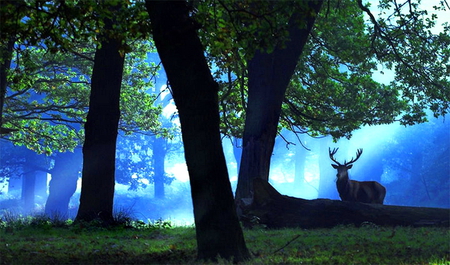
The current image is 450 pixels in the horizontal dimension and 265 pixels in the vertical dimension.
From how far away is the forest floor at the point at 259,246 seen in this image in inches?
350

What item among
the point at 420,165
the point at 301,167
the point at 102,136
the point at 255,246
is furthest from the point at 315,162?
the point at 255,246

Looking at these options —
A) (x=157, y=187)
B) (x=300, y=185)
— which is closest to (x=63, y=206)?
(x=157, y=187)

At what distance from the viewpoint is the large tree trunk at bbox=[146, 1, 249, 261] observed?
8.34 meters

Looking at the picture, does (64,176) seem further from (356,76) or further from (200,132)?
(200,132)

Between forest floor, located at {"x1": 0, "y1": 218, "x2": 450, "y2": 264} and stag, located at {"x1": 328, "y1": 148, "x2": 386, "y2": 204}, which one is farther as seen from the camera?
→ stag, located at {"x1": 328, "y1": 148, "x2": 386, "y2": 204}

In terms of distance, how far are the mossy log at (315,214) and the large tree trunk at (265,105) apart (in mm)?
2964

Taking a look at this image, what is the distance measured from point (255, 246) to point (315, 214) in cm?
423

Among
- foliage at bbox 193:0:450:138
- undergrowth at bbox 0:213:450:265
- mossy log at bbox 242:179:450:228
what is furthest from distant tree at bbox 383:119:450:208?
undergrowth at bbox 0:213:450:265

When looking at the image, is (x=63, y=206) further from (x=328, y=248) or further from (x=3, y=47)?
(x=328, y=248)

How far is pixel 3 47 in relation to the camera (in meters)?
17.8

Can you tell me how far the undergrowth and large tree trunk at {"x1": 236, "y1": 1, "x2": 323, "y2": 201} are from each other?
3.64 meters

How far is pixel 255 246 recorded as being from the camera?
10461mm

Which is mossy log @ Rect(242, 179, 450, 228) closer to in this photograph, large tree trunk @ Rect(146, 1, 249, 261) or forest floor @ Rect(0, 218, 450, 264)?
forest floor @ Rect(0, 218, 450, 264)

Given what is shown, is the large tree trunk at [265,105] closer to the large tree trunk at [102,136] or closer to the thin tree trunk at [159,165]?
the large tree trunk at [102,136]
